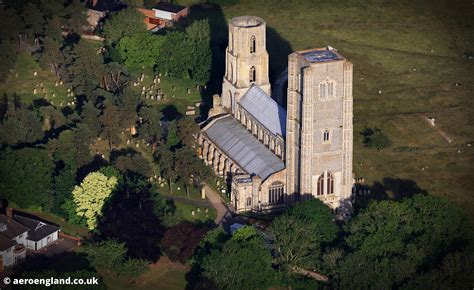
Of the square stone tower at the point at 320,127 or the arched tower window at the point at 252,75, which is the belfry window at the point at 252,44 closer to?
the arched tower window at the point at 252,75

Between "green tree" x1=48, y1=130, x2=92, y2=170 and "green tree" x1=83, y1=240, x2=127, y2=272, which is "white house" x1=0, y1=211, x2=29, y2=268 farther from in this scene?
"green tree" x1=48, y1=130, x2=92, y2=170

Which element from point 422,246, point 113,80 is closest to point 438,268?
point 422,246

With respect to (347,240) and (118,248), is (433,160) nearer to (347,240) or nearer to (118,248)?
(347,240)

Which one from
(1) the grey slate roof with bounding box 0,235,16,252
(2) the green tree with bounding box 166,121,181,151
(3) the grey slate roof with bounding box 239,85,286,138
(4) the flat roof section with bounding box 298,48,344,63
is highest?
(4) the flat roof section with bounding box 298,48,344,63

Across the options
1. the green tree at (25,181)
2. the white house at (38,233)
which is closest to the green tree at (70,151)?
the green tree at (25,181)

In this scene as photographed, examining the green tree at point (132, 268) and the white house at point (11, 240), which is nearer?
the green tree at point (132, 268)

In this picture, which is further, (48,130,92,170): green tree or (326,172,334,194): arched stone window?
(48,130,92,170): green tree

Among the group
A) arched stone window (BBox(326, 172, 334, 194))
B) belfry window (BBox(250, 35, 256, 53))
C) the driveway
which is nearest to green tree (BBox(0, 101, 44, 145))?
the driveway
